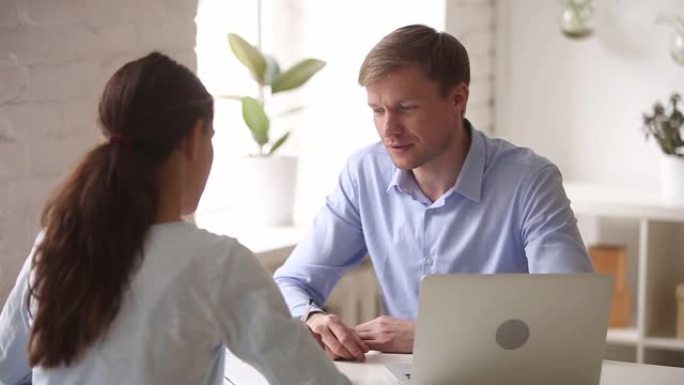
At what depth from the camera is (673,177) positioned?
3.50m

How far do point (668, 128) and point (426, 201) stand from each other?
1276 millimetres

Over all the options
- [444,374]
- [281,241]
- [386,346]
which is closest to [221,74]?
[281,241]

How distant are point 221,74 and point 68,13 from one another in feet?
3.76

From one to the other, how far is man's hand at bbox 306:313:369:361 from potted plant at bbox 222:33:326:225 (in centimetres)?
112

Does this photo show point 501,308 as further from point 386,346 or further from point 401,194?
point 401,194

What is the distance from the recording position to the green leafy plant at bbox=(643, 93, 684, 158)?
3508 millimetres

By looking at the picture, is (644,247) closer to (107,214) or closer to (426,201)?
(426,201)

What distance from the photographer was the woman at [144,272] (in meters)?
1.52

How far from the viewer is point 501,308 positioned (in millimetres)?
1795

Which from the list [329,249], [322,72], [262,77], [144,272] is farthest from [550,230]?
[322,72]

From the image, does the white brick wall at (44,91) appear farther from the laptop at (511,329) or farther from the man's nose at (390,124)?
the laptop at (511,329)

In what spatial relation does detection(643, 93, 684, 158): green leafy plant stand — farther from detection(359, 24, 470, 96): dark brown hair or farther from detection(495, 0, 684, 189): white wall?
detection(359, 24, 470, 96): dark brown hair

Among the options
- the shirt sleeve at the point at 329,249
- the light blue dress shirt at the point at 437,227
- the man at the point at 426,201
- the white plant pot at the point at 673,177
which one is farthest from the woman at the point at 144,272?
the white plant pot at the point at 673,177

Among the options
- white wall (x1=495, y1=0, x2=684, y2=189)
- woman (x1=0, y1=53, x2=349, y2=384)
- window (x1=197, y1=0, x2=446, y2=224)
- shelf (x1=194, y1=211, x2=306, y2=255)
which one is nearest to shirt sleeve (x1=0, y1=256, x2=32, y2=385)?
woman (x1=0, y1=53, x2=349, y2=384)
